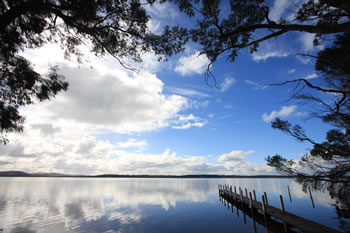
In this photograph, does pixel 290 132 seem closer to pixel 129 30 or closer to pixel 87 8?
pixel 129 30

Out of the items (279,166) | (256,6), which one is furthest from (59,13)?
(279,166)

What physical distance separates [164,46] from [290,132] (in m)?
7.21

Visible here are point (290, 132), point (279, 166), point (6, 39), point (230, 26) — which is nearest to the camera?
point (6, 39)

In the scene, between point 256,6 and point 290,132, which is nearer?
point 256,6

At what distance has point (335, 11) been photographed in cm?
571

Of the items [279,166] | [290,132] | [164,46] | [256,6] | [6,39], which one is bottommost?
[279,166]

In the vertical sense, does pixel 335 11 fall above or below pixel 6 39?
above

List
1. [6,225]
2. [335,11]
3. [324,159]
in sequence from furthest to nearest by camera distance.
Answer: [6,225], [324,159], [335,11]

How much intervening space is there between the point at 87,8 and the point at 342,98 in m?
9.57

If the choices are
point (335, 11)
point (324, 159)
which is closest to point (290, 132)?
point (324, 159)

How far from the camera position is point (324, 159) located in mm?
7879

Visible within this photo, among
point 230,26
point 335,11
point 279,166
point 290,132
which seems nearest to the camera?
point 335,11

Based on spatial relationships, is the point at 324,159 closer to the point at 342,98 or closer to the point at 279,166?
the point at 279,166

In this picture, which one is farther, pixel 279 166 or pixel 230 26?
pixel 279 166
